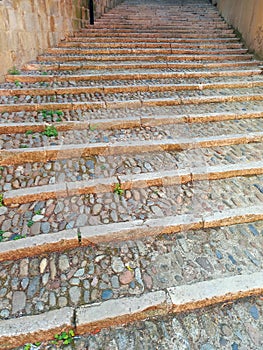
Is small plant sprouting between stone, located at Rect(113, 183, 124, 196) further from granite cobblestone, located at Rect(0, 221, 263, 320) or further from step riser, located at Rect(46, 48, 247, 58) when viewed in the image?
step riser, located at Rect(46, 48, 247, 58)

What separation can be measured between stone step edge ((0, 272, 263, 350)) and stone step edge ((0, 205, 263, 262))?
1.63 feet

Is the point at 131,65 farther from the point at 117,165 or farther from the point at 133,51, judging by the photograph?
the point at 117,165

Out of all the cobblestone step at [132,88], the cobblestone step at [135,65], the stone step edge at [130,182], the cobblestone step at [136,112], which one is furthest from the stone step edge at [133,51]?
the stone step edge at [130,182]

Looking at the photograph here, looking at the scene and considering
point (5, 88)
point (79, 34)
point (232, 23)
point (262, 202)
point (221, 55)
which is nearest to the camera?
point (262, 202)

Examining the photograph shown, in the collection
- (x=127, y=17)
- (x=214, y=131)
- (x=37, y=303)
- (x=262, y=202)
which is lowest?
(x=37, y=303)

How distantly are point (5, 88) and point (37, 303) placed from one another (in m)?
3.38

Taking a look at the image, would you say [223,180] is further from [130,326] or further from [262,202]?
[130,326]

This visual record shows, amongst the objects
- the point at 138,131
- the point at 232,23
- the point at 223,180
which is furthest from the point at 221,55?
the point at 223,180

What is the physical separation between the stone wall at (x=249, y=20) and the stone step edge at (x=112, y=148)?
3683 mm

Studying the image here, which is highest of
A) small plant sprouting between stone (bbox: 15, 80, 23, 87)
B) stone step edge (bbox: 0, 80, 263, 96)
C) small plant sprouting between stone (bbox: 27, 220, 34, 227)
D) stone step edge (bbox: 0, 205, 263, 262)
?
small plant sprouting between stone (bbox: 15, 80, 23, 87)

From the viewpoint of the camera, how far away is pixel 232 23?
7391mm

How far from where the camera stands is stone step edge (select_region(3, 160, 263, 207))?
2.43 metres

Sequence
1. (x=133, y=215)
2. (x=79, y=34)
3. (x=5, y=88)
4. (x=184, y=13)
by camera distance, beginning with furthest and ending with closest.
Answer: (x=184, y=13) < (x=79, y=34) < (x=5, y=88) < (x=133, y=215)

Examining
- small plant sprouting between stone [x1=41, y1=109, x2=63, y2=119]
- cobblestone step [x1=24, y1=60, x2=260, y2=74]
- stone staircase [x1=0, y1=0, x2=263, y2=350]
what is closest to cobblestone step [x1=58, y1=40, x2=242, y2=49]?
cobblestone step [x1=24, y1=60, x2=260, y2=74]
